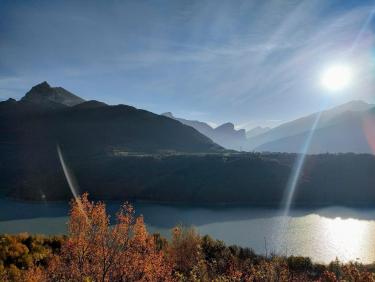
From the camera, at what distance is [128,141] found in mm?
194625

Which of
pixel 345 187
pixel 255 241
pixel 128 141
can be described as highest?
pixel 128 141

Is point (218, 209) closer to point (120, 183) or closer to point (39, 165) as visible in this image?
point (120, 183)

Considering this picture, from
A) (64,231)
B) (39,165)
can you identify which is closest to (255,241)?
(64,231)

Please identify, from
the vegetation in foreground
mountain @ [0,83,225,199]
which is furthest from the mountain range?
the vegetation in foreground

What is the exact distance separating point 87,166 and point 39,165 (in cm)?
2338

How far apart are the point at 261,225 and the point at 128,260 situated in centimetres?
6717

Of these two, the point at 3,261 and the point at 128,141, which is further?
the point at 128,141

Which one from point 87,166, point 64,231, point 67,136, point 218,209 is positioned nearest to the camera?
point 64,231

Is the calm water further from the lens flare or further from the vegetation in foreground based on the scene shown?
the lens flare

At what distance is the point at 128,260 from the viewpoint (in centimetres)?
2298

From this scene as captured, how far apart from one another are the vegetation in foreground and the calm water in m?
12.7

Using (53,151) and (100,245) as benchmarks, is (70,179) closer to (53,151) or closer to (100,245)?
(53,151)

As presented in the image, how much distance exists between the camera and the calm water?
66.2 meters

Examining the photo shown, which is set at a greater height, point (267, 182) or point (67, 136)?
point (67, 136)
